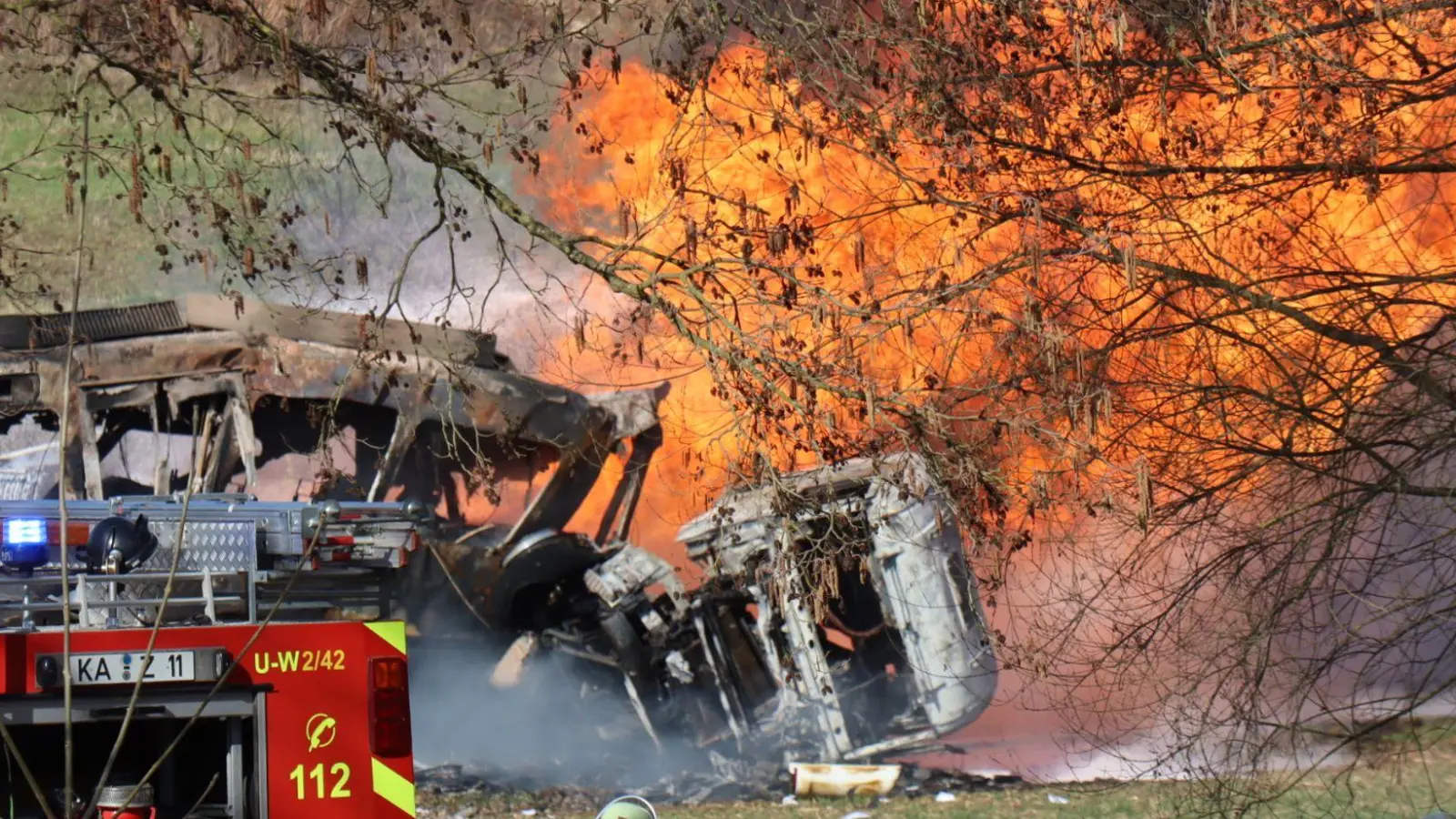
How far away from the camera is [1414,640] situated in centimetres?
742

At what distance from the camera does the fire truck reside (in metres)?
4.48

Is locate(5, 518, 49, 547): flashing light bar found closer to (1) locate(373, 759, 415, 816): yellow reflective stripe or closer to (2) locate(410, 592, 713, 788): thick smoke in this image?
(1) locate(373, 759, 415, 816): yellow reflective stripe

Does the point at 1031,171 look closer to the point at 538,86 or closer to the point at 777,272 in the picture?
the point at 777,272

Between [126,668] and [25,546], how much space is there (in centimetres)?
86

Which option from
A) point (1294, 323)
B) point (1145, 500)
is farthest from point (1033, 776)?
point (1145, 500)

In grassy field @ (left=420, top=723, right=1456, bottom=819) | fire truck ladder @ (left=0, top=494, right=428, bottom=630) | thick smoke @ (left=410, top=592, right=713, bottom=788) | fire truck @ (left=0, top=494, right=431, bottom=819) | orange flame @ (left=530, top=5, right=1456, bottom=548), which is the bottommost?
grassy field @ (left=420, top=723, right=1456, bottom=819)

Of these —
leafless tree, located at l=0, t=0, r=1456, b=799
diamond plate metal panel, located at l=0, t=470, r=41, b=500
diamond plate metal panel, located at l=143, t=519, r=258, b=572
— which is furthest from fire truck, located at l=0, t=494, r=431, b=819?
diamond plate metal panel, located at l=0, t=470, r=41, b=500

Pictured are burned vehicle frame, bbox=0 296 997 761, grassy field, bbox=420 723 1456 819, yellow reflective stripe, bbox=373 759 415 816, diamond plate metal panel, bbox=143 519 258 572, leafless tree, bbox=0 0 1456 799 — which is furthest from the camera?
burned vehicle frame, bbox=0 296 997 761

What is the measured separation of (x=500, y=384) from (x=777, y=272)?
10874mm

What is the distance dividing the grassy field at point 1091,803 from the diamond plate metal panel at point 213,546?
5975 mm

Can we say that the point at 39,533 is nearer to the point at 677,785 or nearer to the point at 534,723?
the point at 677,785

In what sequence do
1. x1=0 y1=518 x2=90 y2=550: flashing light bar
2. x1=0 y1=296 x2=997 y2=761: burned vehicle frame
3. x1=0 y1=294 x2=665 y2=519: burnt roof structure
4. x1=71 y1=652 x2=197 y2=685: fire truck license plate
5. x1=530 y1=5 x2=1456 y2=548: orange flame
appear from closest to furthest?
1. x1=71 y1=652 x2=197 y2=685: fire truck license plate
2. x1=0 y1=518 x2=90 y2=550: flashing light bar
3. x1=530 y1=5 x2=1456 y2=548: orange flame
4. x1=0 y1=296 x2=997 y2=761: burned vehicle frame
5. x1=0 y1=294 x2=665 y2=519: burnt roof structure

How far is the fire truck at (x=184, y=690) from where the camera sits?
448cm

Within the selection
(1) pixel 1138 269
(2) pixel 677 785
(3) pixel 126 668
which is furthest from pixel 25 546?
(2) pixel 677 785
